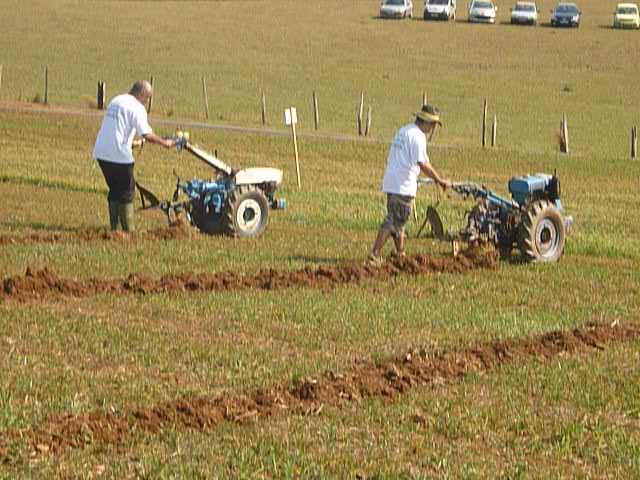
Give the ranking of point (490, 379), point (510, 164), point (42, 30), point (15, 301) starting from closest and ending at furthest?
point (490, 379) → point (15, 301) → point (510, 164) → point (42, 30)

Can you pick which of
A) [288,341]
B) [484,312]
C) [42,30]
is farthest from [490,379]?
[42,30]

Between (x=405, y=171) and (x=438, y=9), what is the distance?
65.3 m

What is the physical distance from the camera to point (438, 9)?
3150 inches

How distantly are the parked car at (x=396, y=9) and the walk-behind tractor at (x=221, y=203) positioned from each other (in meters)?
63.5

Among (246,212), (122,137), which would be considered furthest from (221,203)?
(122,137)

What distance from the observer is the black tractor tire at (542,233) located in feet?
55.7

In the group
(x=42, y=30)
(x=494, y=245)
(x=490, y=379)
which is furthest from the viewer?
(x=42, y=30)

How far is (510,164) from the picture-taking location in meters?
36.5

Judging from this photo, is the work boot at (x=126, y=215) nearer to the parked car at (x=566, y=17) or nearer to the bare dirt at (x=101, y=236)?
the bare dirt at (x=101, y=236)

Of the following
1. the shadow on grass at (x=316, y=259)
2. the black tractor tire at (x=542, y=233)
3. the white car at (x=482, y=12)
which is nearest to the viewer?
the shadow on grass at (x=316, y=259)

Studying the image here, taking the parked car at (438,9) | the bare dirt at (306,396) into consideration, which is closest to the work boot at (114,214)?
the bare dirt at (306,396)

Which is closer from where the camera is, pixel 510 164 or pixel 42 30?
pixel 510 164

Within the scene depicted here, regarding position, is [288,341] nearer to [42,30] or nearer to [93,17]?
[42,30]

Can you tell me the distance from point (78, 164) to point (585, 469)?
68.0 feet
